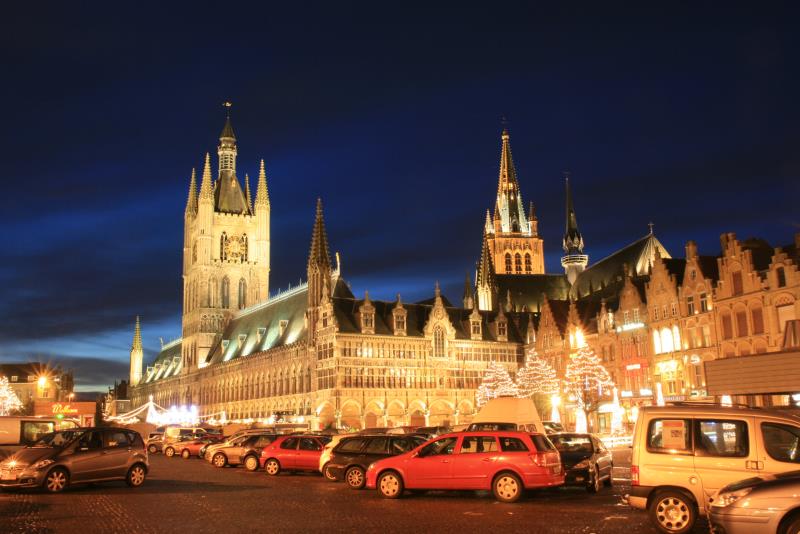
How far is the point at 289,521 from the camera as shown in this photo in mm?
16281

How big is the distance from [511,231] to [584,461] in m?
124

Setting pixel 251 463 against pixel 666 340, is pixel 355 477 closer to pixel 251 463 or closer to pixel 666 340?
pixel 251 463

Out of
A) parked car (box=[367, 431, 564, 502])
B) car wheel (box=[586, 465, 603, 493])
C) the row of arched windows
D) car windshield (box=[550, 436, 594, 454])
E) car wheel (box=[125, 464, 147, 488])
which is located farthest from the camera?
the row of arched windows

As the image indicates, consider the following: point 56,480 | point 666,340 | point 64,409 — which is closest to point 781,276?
point 666,340

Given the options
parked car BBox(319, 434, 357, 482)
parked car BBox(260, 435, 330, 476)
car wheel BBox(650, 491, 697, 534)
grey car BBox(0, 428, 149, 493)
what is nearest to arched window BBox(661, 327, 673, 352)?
parked car BBox(260, 435, 330, 476)

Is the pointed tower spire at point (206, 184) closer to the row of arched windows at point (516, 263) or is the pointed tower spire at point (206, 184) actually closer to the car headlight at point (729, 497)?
the row of arched windows at point (516, 263)

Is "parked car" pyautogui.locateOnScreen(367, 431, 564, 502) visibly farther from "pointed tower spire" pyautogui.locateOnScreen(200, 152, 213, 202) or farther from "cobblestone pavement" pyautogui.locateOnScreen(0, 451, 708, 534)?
"pointed tower spire" pyautogui.locateOnScreen(200, 152, 213, 202)

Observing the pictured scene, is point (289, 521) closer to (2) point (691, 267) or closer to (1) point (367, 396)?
(2) point (691, 267)

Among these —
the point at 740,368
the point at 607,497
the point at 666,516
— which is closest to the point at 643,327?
the point at 740,368

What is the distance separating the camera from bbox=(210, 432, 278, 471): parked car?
32.1 metres

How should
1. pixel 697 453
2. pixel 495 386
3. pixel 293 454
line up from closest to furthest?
pixel 697 453
pixel 293 454
pixel 495 386

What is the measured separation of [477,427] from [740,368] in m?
10.1

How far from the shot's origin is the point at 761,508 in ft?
37.0

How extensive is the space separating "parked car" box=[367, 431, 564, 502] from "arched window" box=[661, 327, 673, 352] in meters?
47.2
